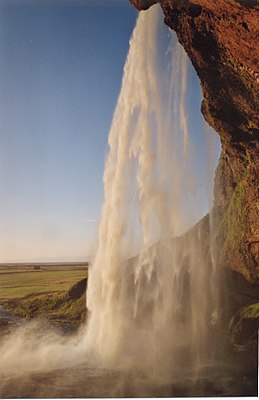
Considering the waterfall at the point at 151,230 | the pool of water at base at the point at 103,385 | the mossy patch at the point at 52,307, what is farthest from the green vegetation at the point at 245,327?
the mossy patch at the point at 52,307

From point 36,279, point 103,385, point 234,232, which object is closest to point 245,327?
point 234,232

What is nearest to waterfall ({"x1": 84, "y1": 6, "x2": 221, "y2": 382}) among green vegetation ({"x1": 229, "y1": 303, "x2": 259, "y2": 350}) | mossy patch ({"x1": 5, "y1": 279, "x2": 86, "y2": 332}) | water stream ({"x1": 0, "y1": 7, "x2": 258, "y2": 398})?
water stream ({"x1": 0, "y1": 7, "x2": 258, "y2": 398})

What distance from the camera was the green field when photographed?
14.1 feet

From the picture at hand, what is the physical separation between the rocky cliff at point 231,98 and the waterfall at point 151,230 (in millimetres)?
220

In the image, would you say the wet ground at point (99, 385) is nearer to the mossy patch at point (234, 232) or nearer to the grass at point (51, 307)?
the grass at point (51, 307)

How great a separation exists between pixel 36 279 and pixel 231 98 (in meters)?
2.93

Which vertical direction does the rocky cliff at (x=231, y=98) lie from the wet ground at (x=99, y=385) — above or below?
above

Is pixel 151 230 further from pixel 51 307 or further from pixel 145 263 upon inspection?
pixel 51 307

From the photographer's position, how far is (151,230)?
14.7ft

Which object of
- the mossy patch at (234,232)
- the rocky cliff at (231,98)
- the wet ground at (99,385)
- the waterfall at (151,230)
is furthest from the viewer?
the mossy patch at (234,232)

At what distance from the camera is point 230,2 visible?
4.14 metres

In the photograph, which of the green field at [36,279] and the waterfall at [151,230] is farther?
the waterfall at [151,230]

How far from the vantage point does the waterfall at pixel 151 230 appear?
4.41 meters

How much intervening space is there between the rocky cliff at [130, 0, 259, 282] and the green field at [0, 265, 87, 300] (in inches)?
65.1
